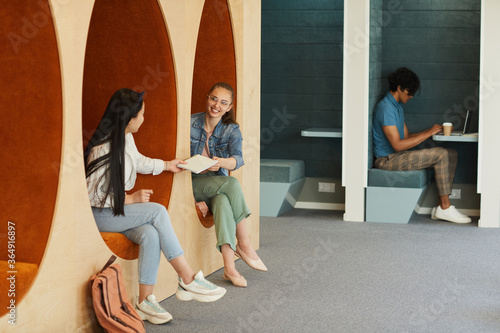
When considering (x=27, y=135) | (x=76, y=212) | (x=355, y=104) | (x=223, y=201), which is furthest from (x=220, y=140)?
(x=355, y=104)

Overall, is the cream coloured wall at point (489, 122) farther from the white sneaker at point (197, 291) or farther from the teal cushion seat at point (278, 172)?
the white sneaker at point (197, 291)

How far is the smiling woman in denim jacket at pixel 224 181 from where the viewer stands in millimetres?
4387

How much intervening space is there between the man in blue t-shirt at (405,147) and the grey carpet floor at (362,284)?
0.33 meters

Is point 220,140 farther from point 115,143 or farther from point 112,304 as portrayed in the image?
point 112,304

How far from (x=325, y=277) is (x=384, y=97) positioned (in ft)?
8.33

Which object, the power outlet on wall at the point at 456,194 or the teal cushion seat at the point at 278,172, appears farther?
the power outlet on wall at the point at 456,194

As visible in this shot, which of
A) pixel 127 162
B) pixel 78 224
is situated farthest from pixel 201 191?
pixel 78 224

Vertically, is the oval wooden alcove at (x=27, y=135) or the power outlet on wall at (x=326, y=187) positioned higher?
the oval wooden alcove at (x=27, y=135)

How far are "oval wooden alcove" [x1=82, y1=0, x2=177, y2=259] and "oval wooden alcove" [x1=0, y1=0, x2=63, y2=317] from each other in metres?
1.01

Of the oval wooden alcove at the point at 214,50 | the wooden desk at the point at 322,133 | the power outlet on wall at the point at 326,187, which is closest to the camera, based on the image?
the oval wooden alcove at the point at 214,50

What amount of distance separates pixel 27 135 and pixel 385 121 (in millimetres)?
4048

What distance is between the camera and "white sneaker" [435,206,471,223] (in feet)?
21.1

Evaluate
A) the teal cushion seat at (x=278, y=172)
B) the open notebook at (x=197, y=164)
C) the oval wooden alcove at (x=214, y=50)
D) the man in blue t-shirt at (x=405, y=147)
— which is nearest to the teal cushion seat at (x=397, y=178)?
the man in blue t-shirt at (x=405, y=147)

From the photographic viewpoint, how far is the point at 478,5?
6.64m
